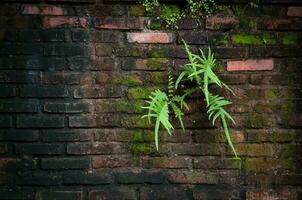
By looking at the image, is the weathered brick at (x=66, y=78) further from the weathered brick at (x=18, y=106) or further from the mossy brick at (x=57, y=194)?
the mossy brick at (x=57, y=194)

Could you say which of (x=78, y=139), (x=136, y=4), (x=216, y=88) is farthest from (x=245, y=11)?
(x=78, y=139)

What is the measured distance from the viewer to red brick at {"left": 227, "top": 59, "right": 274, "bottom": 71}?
92.0 inches

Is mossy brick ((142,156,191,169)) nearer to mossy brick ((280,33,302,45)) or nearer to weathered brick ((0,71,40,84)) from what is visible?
weathered brick ((0,71,40,84))

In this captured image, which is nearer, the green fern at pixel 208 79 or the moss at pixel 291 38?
the green fern at pixel 208 79

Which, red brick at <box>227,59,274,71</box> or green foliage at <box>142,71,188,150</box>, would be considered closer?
green foliage at <box>142,71,188,150</box>

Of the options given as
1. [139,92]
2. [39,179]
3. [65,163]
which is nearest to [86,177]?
[65,163]

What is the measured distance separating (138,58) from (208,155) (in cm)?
69

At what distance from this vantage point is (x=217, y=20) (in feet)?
7.64

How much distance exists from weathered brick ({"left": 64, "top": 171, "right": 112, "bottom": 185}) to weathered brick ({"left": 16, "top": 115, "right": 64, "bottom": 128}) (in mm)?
287

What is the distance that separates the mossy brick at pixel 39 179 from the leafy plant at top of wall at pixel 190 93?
2.02ft

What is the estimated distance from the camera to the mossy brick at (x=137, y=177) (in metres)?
2.32

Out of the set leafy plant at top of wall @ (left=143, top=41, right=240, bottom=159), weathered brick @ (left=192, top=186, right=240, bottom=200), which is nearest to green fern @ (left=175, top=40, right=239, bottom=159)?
leafy plant at top of wall @ (left=143, top=41, right=240, bottom=159)

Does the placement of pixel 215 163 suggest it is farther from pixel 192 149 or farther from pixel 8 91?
pixel 8 91

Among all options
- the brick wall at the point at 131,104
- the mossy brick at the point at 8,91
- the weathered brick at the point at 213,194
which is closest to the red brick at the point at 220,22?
the brick wall at the point at 131,104
